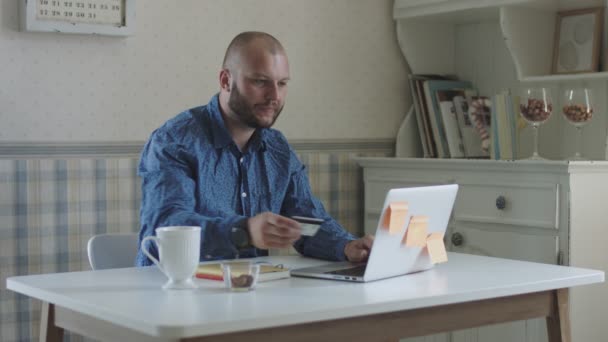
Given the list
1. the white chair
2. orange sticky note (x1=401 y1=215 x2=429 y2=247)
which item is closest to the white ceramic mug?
orange sticky note (x1=401 y1=215 x2=429 y2=247)

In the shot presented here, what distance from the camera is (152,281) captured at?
1.90 m

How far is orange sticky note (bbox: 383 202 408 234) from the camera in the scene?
73.6 inches

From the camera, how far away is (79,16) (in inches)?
117

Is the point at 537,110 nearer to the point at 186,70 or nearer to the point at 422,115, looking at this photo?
the point at 422,115

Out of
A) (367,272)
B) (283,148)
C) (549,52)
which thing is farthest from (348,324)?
(549,52)

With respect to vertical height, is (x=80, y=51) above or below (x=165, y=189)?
above

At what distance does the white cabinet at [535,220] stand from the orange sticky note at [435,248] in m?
0.92

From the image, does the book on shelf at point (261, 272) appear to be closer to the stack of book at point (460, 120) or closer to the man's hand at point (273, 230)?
the man's hand at point (273, 230)

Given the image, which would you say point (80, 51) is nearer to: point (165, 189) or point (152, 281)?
point (165, 189)

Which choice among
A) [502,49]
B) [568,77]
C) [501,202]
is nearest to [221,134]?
[501,202]

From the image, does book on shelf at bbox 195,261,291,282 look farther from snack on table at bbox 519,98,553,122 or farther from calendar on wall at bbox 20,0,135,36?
snack on table at bbox 519,98,553,122

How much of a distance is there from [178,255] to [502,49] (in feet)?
7.30

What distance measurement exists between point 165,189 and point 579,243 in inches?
55.2

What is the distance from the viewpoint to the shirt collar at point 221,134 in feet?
8.14
